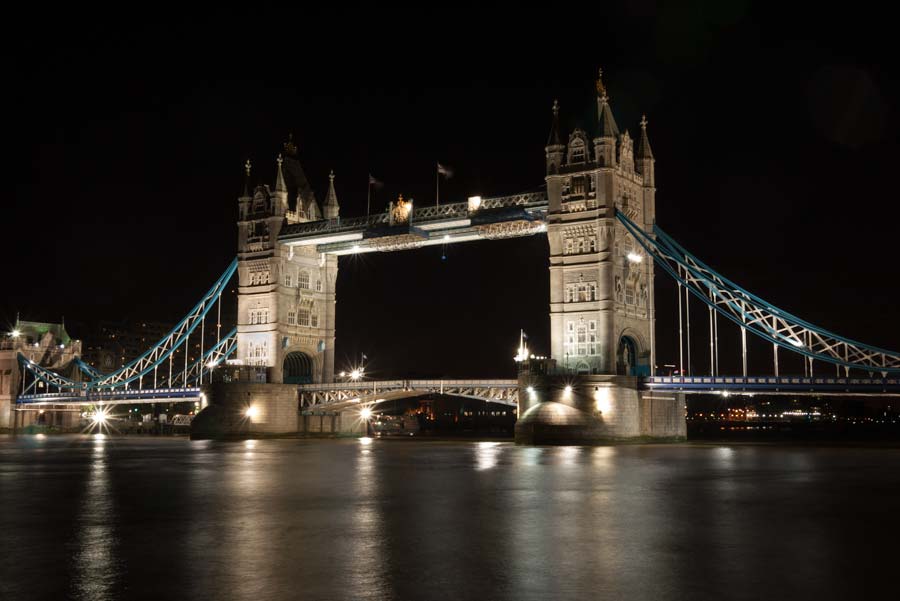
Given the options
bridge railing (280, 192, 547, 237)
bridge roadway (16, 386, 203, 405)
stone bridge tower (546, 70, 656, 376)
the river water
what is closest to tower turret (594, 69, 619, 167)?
stone bridge tower (546, 70, 656, 376)

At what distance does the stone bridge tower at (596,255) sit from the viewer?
64000mm

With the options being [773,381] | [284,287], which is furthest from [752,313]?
[284,287]

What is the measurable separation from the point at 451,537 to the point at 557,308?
50.2 meters

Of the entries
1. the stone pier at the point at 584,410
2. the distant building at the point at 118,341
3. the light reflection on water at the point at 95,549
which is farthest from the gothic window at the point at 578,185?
the distant building at the point at 118,341

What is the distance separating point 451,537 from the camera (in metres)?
16.4

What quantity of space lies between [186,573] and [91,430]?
110707mm

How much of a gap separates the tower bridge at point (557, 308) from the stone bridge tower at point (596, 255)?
10 cm

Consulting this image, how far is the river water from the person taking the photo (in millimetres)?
12281

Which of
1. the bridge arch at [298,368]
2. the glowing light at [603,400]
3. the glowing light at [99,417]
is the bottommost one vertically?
the glowing light at [99,417]

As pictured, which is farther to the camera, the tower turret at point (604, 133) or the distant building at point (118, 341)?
the distant building at point (118, 341)

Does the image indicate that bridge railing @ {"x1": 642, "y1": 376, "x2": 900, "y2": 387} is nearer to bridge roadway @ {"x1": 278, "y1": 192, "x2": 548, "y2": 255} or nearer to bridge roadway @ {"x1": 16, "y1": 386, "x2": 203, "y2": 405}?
bridge roadway @ {"x1": 278, "y1": 192, "x2": 548, "y2": 255}

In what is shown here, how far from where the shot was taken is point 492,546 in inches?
607

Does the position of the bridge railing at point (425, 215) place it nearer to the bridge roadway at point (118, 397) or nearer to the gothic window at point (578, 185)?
the gothic window at point (578, 185)

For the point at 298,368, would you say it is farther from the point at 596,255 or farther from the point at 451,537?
the point at 451,537
